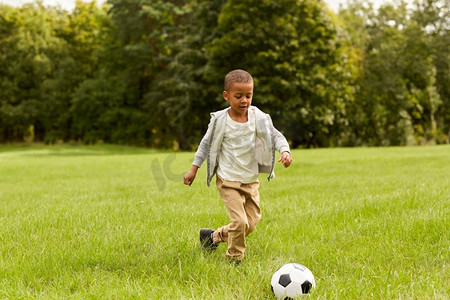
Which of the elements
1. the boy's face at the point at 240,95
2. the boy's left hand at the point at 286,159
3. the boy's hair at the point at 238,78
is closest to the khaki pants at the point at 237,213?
the boy's left hand at the point at 286,159

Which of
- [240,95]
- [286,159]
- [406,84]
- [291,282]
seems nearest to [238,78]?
[240,95]

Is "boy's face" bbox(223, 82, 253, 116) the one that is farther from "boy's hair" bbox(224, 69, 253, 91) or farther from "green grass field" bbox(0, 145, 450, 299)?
"green grass field" bbox(0, 145, 450, 299)

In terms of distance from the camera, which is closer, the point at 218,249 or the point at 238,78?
the point at 238,78

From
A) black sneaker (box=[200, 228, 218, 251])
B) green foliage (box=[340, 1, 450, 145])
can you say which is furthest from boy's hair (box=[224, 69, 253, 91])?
green foliage (box=[340, 1, 450, 145])

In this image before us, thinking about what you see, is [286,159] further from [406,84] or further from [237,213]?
[406,84]

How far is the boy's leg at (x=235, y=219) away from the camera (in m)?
3.78

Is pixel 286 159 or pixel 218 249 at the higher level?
pixel 286 159

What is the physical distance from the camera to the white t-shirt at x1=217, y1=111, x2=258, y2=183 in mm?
3979

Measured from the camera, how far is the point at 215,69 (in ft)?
99.0

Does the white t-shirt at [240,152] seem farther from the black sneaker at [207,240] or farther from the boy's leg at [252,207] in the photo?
the black sneaker at [207,240]

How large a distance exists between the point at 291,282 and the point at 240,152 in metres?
1.36

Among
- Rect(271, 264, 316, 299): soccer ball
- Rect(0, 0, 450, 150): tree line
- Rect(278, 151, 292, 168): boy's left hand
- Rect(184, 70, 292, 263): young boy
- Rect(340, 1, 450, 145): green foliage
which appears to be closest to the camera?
Rect(271, 264, 316, 299): soccer ball

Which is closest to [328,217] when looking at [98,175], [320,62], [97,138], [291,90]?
[98,175]

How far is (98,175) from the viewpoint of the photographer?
13.3 metres
